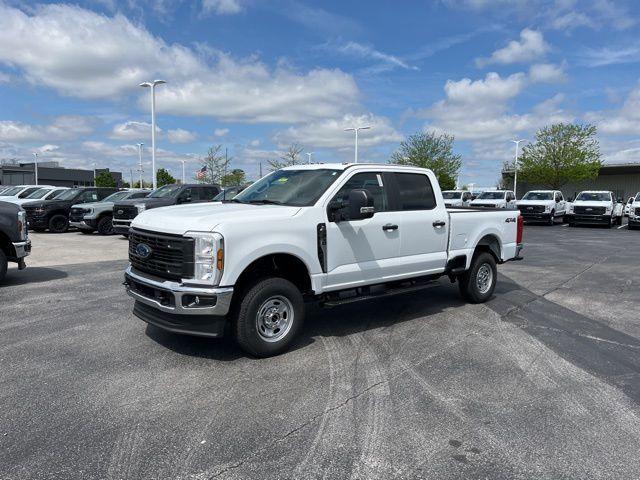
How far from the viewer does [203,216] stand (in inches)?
194

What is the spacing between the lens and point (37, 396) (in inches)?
165

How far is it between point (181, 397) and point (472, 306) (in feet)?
16.1

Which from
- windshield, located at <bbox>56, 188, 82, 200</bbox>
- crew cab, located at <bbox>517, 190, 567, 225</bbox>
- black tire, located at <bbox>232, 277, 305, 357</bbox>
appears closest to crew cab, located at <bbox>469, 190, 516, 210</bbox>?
crew cab, located at <bbox>517, 190, 567, 225</bbox>

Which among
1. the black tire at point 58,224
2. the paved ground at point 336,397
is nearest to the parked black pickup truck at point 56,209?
the black tire at point 58,224

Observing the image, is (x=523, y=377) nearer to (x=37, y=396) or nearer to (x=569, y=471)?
(x=569, y=471)

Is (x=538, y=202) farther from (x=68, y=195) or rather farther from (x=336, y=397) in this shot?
(x=336, y=397)

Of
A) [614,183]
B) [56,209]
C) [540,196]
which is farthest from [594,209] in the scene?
[614,183]

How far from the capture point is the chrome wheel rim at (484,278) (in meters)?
7.78

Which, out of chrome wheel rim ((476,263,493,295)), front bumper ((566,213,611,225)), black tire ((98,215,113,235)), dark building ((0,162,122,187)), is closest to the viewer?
chrome wheel rim ((476,263,493,295))

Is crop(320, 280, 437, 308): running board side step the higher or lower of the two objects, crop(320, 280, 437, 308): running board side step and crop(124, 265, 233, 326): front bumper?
the lower

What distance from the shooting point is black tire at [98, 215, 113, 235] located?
60.5 feet

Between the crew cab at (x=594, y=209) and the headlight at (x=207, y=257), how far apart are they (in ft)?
85.1

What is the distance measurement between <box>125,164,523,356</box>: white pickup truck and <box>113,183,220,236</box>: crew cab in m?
9.49

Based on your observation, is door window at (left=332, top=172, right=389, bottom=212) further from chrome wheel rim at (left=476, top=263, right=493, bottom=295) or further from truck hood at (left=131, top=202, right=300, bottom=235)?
chrome wheel rim at (left=476, top=263, right=493, bottom=295)
